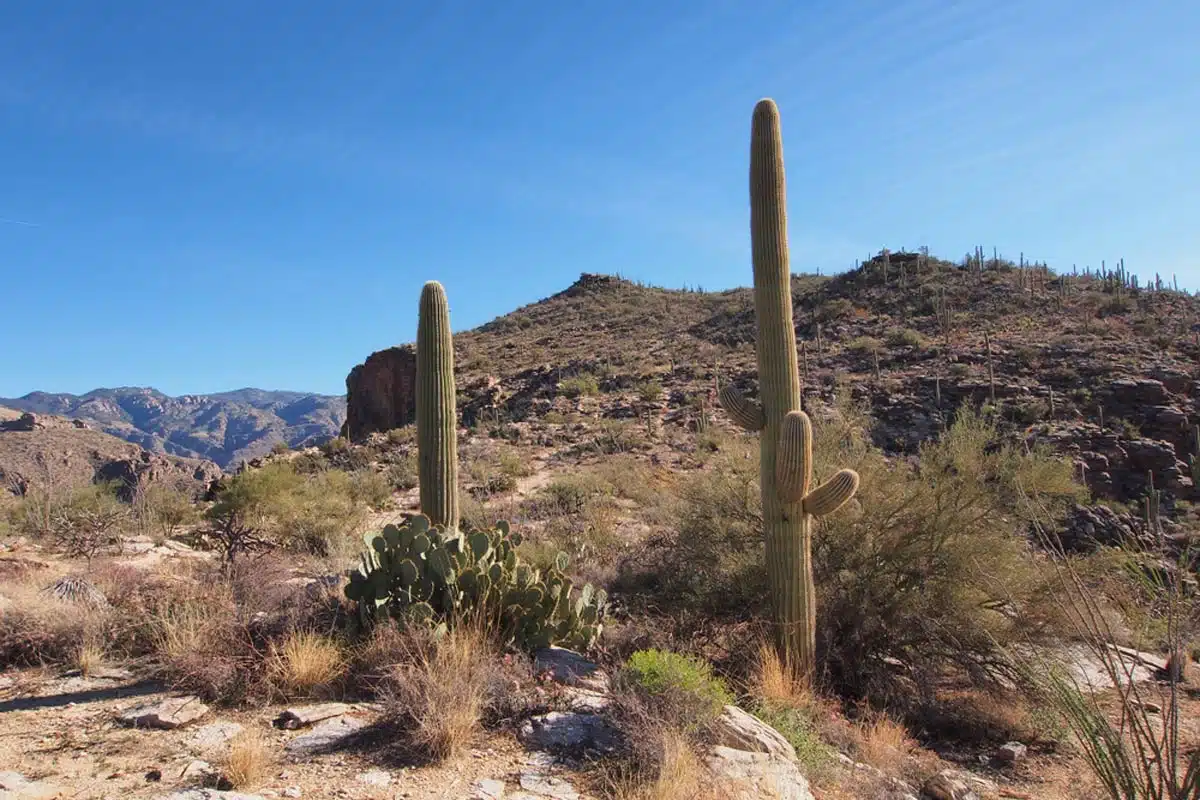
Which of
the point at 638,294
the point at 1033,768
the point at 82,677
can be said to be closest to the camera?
the point at 82,677

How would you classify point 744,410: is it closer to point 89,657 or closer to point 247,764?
point 247,764

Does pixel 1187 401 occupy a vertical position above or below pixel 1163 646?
above

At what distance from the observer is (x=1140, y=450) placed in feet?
58.9

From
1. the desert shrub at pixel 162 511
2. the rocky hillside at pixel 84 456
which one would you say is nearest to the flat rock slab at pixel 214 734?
the desert shrub at pixel 162 511

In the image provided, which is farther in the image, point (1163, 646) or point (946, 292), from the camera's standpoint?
point (946, 292)

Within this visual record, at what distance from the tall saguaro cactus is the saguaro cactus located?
2859mm

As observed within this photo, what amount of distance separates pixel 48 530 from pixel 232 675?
957cm

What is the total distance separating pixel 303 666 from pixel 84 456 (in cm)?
3441

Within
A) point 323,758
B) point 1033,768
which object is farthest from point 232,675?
point 1033,768

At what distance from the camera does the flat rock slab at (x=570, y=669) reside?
18.0 ft

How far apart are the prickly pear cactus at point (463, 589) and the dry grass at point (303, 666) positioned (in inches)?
20.4

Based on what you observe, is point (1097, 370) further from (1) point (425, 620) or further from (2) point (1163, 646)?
(1) point (425, 620)

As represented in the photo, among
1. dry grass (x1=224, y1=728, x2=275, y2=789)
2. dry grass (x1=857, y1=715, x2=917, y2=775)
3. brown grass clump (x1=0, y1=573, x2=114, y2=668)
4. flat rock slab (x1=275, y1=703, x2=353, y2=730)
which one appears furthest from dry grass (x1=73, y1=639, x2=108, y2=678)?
dry grass (x1=857, y1=715, x2=917, y2=775)

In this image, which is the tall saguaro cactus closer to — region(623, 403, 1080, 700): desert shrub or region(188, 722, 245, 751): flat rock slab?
region(188, 722, 245, 751): flat rock slab
